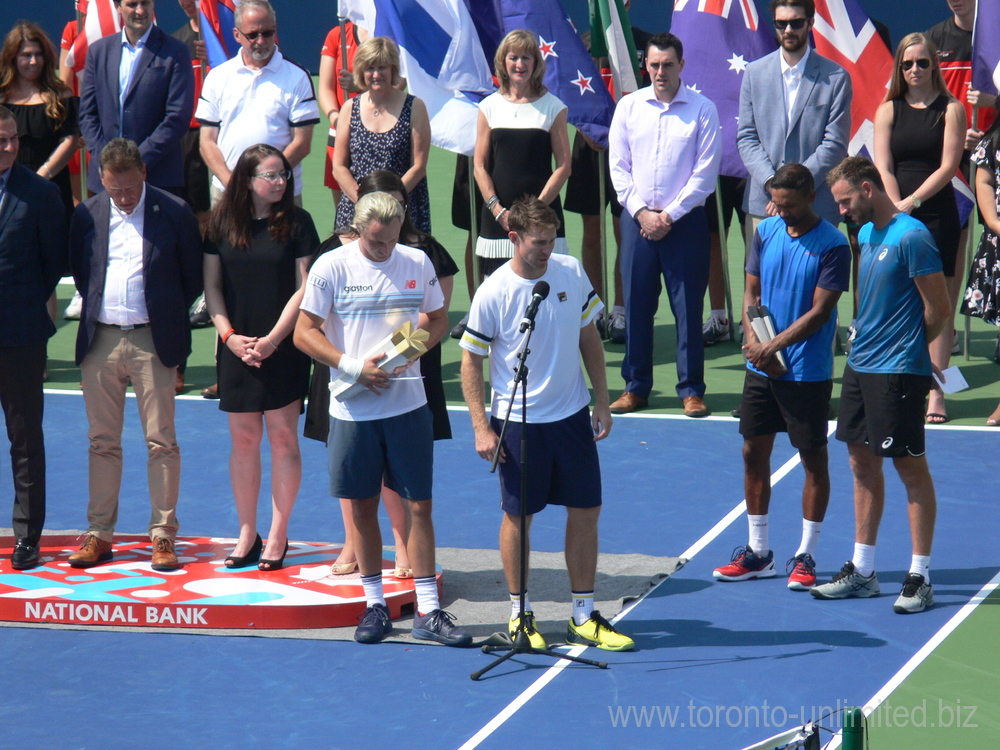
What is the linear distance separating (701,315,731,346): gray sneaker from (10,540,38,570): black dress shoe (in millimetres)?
6700

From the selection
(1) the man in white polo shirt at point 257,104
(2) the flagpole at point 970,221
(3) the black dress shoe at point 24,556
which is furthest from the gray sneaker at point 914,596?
(1) the man in white polo shirt at point 257,104

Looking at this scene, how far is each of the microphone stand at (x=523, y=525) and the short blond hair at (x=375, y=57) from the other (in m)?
3.56

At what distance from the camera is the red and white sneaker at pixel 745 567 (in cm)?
742

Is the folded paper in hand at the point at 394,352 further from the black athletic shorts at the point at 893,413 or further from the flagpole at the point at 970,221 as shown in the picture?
the flagpole at the point at 970,221

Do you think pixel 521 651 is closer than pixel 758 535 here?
Yes

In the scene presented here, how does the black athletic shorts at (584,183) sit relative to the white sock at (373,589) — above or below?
above

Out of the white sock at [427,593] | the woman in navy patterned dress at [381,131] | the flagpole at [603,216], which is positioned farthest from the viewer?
the flagpole at [603,216]

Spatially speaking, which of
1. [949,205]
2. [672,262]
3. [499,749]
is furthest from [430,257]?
[949,205]

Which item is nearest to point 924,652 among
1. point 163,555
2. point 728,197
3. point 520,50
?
point 163,555

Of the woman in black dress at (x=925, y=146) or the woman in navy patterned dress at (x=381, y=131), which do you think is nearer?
the woman in navy patterned dress at (x=381, y=131)

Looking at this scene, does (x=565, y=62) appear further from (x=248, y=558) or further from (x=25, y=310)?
(x=248, y=558)

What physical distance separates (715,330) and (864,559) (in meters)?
5.53

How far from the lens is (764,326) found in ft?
24.1

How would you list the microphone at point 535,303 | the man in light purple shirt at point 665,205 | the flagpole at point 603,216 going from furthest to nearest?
1. the flagpole at point 603,216
2. the man in light purple shirt at point 665,205
3. the microphone at point 535,303
